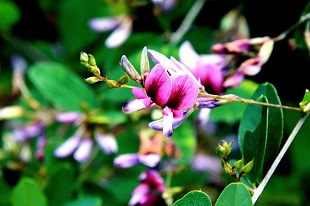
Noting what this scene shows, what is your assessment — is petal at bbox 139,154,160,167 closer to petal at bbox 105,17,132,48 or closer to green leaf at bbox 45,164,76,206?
green leaf at bbox 45,164,76,206

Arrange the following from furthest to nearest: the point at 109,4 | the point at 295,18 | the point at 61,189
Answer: the point at 109,4, the point at 295,18, the point at 61,189

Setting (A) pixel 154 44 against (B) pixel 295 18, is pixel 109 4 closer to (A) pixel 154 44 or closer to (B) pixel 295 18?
(A) pixel 154 44

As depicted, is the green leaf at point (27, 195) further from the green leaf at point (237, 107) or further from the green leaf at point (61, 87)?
the green leaf at point (237, 107)

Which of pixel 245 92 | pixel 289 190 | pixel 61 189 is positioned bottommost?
pixel 289 190

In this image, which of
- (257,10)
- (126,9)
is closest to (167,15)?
(126,9)

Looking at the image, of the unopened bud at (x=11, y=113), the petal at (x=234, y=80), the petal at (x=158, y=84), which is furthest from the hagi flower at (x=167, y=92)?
the unopened bud at (x=11, y=113)

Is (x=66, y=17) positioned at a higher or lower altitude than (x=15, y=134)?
higher

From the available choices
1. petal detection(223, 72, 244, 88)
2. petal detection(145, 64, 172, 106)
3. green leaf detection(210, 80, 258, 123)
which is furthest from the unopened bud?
petal detection(145, 64, 172, 106)
